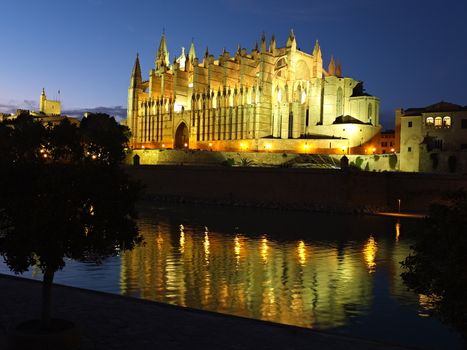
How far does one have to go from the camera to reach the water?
960cm

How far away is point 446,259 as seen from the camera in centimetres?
562

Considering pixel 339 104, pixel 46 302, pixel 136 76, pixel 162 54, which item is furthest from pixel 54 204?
pixel 162 54

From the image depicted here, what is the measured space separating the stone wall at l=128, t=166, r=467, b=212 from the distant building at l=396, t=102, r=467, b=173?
18.9 feet

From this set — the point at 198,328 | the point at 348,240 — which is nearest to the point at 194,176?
the point at 348,240

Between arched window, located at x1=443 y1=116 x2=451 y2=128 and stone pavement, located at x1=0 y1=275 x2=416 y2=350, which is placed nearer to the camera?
stone pavement, located at x1=0 y1=275 x2=416 y2=350

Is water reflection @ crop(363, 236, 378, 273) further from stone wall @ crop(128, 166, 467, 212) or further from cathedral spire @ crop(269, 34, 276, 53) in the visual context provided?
cathedral spire @ crop(269, 34, 276, 53)

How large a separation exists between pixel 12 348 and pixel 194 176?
1317 inches

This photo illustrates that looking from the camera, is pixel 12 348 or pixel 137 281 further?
pixel 137 281

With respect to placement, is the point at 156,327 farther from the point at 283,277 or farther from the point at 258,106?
the point at 258,106

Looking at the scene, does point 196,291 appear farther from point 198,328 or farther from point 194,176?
point 194,176

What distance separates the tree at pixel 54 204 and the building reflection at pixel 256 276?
4.12 meters

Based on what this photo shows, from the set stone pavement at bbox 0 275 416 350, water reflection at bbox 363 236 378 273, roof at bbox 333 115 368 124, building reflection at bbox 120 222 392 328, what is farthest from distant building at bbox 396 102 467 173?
stone pavement at bbox 0 275 416 350

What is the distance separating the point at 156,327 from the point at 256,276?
261 inches

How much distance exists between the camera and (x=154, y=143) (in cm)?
6612
